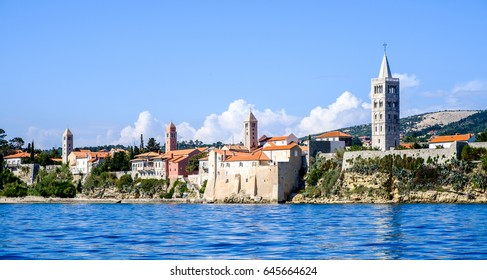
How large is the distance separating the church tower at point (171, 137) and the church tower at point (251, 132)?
33.0 feet

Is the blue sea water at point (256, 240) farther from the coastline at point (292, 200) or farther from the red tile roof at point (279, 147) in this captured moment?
the red tile roof at point (279, 147)

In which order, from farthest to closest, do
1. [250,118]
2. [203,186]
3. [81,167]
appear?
[81,167] → [250,118] → [203,186]

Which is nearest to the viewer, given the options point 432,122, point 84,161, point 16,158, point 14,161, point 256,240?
point 256,240

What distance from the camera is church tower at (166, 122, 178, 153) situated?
80.2 meters

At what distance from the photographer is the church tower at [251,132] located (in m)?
72.3

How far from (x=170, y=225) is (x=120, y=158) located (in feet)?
155

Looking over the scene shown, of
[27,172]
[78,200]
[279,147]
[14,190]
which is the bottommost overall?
[78,200]

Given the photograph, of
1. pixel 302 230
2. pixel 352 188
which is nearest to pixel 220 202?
pixel 352 188

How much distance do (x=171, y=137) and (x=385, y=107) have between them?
75.5 ft

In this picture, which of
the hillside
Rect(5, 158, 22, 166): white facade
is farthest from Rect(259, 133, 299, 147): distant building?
Result: the hillside

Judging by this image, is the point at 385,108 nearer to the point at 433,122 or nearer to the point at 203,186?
the point at 203,186

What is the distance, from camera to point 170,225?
95.0ft

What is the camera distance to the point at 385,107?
67.9 meters

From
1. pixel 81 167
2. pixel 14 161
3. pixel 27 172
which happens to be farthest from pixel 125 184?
pixel 14 161
